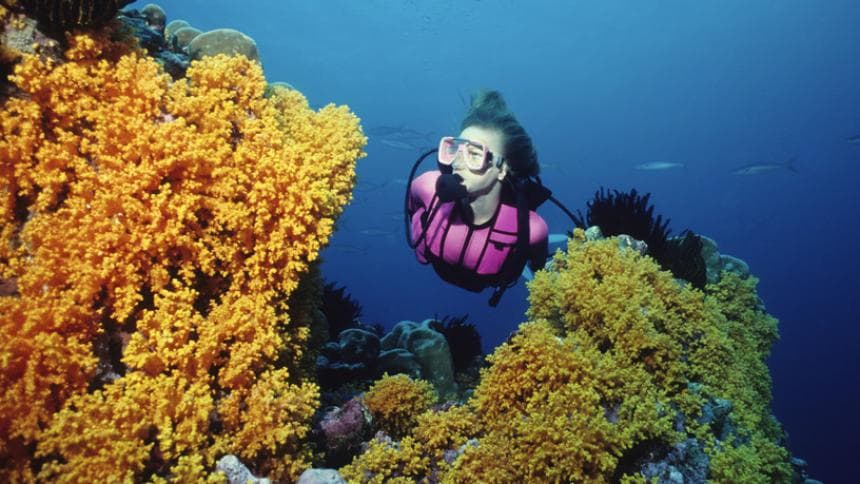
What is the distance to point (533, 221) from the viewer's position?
4.89m

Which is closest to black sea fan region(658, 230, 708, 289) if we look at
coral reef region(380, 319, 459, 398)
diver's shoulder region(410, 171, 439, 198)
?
diver's shoulder region(410, 171, 439, 198)

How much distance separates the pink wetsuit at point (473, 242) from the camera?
4.76m

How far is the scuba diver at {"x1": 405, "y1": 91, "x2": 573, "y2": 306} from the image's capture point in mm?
4578

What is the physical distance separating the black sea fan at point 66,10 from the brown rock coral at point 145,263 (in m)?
0.10

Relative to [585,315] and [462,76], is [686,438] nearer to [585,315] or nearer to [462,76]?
[585,315]

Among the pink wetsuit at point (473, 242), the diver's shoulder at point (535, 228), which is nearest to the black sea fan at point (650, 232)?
the diver's shoulder at point (535, 228)

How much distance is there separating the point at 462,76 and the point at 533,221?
95.9 metres

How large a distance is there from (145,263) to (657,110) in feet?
423

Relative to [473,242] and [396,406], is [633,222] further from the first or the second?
[396,406]

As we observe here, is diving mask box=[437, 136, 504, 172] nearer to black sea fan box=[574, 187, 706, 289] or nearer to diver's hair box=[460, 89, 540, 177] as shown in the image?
diver's hair box=[460, 89, 540, 177]

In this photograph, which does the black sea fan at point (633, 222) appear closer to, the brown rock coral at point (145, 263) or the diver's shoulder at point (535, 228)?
the diver's shoulder at point (535, 228)

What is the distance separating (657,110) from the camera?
112188 millimetres

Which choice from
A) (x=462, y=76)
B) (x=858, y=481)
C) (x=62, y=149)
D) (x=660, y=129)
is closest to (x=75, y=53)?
(x=62, y=149)

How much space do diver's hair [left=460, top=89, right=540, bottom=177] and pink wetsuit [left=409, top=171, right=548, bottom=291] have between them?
463mm
